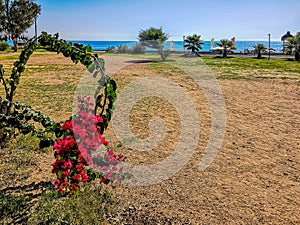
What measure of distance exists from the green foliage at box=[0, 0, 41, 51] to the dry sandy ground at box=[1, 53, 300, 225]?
27334 millimetres

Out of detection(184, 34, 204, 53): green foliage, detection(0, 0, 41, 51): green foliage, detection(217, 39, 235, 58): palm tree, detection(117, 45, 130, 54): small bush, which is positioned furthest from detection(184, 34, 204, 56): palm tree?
detection(0, 0, 41, 51): green foliage

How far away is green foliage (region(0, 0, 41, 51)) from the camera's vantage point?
1126 inches

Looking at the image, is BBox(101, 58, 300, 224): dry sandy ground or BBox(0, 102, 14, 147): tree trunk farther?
BBox(0, 102, 14, 147): tree trunk

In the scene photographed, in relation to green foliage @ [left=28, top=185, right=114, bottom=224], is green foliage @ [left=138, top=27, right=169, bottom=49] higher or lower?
higher

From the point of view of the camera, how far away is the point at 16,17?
29234 millimetres

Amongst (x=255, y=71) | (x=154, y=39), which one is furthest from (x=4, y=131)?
(x=154, y=39)

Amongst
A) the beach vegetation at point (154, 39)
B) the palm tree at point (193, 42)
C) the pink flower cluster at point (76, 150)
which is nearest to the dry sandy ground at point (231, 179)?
the pink flower cluster at point (76, 150)

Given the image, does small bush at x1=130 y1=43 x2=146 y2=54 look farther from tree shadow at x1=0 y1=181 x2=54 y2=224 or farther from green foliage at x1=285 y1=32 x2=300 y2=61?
tree shadow at x1=0 y1=181 x2=54 y2=224

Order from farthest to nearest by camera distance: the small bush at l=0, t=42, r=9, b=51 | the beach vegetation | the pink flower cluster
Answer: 1. the small bush at l=0, t=42, r=9, b=51
2. the beach vegetation
3. the pink flower cluster

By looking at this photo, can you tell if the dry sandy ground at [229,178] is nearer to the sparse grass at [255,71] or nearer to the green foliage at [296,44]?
the sparse grass at [255,71]

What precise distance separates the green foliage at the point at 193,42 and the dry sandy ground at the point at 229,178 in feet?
62.3

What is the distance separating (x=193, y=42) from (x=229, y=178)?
22.2 metres

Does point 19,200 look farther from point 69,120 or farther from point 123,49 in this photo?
point 123,49

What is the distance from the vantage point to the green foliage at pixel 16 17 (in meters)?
28.6
